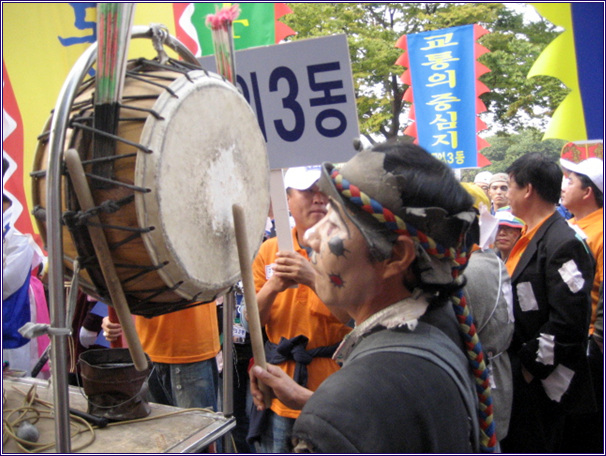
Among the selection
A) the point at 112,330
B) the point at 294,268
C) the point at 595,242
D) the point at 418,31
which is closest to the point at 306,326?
the point at 294,268

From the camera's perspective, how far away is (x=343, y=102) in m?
2.38

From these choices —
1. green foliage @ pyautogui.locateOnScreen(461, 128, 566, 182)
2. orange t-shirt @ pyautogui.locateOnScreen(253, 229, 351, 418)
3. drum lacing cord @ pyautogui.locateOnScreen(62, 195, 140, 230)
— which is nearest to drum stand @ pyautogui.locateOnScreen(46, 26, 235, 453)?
drum lacing cord @ pyautogui.locateOnScreen(62, 195, 140, 230)

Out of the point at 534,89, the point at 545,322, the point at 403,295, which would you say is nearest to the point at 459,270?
the point at 403,295

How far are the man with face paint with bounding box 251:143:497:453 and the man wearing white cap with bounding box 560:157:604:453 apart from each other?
251cm

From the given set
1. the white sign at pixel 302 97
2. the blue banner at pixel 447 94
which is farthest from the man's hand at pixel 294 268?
the blue banner at pixel 447 94

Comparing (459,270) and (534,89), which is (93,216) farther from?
(534,89)

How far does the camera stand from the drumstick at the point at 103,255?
4.37 ft

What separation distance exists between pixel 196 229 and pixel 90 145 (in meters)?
0.36

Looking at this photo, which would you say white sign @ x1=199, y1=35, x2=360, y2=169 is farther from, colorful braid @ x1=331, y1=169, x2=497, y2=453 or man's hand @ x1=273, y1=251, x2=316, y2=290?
colorful braid @ x1=331, y1=169, x2=497, y2=453

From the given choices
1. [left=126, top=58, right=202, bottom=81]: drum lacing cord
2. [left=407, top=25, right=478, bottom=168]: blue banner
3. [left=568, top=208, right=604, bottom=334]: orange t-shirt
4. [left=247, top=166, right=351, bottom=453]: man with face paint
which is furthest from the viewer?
[left=407, top=25, right=478, bottom=168]: blue banner

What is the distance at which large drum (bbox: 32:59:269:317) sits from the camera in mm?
1395

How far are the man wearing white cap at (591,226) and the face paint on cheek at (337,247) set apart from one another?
107 inches

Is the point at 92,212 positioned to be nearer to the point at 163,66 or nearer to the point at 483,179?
the point at 163,66

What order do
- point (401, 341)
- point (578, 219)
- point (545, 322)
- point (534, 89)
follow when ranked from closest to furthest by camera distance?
point (401, 341) → point (545, 322) → point (578, 219) → point (534, 89)
